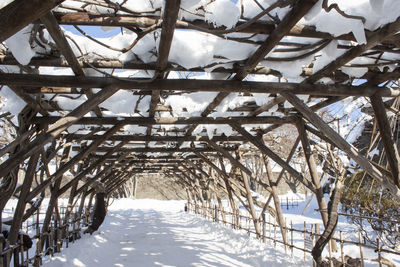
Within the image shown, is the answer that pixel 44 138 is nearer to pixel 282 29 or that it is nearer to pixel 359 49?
pixel 282 29

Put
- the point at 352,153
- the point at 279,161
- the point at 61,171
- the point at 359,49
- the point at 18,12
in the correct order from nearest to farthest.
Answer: the point at 18,12 < the point at 359,49 < the point at 352,153 < the point at 279,161 < the point at 61,171

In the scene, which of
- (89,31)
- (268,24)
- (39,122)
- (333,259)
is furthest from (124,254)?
(268,24)

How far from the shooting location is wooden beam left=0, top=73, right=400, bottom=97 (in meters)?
3.38

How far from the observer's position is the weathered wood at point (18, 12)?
1.20 metres

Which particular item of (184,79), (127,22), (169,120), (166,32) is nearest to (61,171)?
(169,120)

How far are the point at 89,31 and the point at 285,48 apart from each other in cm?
188

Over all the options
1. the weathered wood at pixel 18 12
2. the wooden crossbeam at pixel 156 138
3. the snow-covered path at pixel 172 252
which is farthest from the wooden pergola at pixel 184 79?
the snow-covered path at pixel 172 252

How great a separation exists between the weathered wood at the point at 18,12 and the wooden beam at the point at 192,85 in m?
1.99

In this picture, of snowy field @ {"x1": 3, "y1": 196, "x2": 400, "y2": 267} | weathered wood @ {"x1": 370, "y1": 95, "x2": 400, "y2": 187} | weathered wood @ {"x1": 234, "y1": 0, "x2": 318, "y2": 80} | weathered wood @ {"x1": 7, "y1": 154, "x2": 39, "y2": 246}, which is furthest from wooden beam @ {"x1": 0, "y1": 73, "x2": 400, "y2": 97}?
snowy field @ {"x1": 3, "y1": 196, "x2": 400, "y2": 267}

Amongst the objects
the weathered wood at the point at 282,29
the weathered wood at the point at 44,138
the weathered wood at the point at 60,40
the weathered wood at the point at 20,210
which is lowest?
the weathered wood at the point at 20,210

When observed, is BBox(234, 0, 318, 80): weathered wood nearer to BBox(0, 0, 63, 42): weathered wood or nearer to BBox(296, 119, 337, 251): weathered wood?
BBox(0, 0, 63, 42): weathered wood

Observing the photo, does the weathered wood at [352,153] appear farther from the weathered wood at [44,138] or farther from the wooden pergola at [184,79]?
the weathered wood at [44,138]

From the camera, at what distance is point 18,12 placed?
3.98 ft

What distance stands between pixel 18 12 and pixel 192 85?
8.44 feet
